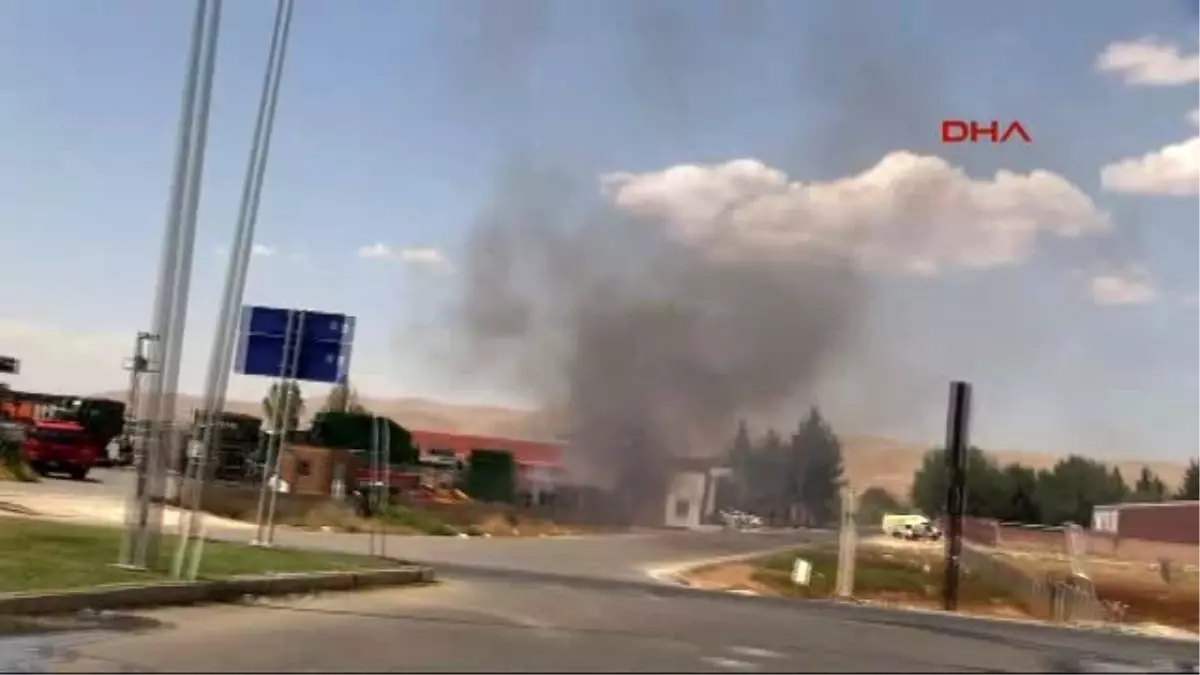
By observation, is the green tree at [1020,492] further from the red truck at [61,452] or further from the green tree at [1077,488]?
the red truck at [61,452]

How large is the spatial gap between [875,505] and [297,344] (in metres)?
11.6

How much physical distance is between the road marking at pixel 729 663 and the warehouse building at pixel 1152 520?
21.8 m

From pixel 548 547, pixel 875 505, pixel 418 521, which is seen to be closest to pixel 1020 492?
pixel 875 505

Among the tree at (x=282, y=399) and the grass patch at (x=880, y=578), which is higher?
the tree at (x=282, y=399)

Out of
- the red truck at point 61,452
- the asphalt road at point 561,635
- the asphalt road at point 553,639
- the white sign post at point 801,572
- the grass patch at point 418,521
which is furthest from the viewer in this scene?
the red truck at point 61,452

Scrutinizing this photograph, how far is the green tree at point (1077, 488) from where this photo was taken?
28.1 m

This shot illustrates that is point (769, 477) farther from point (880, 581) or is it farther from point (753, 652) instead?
point (753, 652)

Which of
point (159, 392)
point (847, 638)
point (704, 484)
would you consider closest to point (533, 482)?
point (704, 484)

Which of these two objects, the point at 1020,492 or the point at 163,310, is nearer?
the point at 163,310

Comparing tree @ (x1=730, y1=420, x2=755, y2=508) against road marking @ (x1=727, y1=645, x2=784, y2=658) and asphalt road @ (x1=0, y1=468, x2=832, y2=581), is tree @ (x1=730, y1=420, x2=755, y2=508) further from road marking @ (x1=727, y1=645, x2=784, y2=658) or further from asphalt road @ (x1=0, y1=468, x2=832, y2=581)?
road marking @ (x1=727, y1=645, x2=784, y2=658)

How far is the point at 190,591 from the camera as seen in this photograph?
1172 cm

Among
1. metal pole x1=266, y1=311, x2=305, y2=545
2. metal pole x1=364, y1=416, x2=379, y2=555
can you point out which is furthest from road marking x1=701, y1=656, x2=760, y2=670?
metal pole x1=364, y1=416, x2=379, y2=555

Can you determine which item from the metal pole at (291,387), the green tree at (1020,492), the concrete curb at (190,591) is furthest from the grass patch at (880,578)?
the concrete curb at (190,591)

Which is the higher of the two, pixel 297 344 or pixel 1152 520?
pixel 297 344
